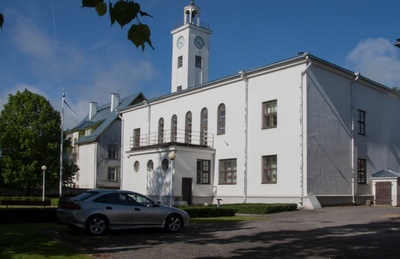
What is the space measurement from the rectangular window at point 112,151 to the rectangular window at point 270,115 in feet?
Answer: 94.6

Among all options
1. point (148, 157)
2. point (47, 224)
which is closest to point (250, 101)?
point (148, 157)

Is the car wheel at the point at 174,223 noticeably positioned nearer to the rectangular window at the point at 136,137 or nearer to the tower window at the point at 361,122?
the tower window at the point at 361,122

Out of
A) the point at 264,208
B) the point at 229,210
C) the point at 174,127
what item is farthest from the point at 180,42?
the point at 229,210

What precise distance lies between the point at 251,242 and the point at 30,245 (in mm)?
5878

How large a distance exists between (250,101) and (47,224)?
17.5 m

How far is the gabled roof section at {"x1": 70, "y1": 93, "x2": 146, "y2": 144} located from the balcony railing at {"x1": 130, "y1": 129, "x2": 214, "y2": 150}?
10.7 meters

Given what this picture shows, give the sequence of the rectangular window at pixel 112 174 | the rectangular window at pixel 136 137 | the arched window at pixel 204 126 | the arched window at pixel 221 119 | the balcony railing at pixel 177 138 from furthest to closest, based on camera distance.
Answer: the rectangular window at pixel 112 174, the rectangular window at pixel 136 137, the arched window at pixel 204 126, the balcony railing at pixel 177 138, the arched window at pixel 221 119

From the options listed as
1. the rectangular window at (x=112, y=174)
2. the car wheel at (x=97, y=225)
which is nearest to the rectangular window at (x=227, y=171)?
the car wheel at (x=97, y=225)

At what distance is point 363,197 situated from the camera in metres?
30.7

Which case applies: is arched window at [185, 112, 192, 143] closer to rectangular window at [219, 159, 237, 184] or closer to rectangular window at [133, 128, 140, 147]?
rectangular window at [219, 159, 237, 184]

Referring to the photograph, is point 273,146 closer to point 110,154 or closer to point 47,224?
point 47,224

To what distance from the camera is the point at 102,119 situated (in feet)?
192

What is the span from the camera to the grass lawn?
33.6ft

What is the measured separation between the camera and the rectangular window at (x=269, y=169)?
2938cm
